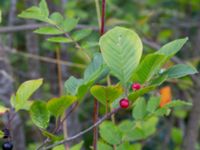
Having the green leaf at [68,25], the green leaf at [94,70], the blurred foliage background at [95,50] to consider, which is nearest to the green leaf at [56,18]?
the green leaf at [68,25]

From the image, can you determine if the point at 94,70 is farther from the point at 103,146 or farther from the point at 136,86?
the point at 103,146

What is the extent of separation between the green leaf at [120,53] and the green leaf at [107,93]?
36 millimetres

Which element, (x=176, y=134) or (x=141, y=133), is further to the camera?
(x=176, y=134)

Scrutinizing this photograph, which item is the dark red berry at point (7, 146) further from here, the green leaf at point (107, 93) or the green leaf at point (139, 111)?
the green leaf at point (139, 111)

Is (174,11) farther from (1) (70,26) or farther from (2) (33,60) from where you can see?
(1) (70,26)

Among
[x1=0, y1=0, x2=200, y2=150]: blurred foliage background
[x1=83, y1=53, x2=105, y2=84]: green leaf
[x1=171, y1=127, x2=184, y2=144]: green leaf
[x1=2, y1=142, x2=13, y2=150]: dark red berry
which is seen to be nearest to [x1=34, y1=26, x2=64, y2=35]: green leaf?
[x1=83, y1=53, x2=105, y2=84]: green leaf

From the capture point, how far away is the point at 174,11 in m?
2.65

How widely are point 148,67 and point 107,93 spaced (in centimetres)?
7

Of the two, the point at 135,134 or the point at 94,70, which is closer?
the point at 94,70

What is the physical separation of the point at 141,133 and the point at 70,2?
58.2 inches

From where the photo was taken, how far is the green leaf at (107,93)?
2.46 ft

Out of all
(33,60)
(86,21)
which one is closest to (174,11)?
(86,21)

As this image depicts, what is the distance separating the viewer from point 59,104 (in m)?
0.75

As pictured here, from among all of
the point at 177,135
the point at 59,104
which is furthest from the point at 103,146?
the point at 177,135
